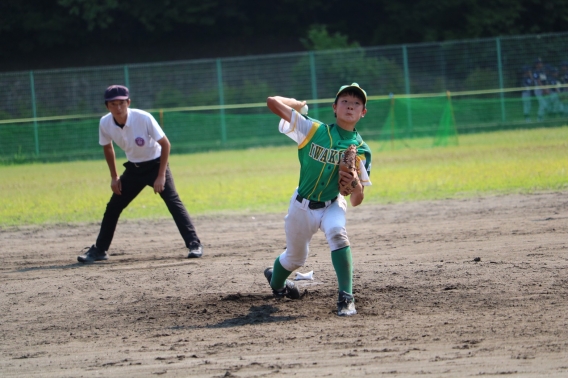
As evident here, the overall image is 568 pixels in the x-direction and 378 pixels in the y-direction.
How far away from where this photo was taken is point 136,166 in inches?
324

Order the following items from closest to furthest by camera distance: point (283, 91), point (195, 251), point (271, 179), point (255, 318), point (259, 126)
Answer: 1. point (255, 318)
2. point (195, 251)
3. point (271, 179)
4. point (259, 126)
5. point (283, 91)

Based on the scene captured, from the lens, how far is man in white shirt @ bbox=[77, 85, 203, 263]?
808cm

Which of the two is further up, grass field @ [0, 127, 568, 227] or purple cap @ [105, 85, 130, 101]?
purple cap @ [105, 85, 130, 101]

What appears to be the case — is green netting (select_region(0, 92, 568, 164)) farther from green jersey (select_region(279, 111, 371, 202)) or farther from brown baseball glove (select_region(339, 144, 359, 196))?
brown baseball glove (select_region(339, 144, 359, 196))

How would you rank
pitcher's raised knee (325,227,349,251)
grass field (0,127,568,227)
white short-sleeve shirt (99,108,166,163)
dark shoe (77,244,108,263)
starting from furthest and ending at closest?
grass field (0,127,568,227), dark shoe (77,244,108,263), white short-sleeve shirt (99,108,166,163), pitcher's raised knee (325,227,349,251)

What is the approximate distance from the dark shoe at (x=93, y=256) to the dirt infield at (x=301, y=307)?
0.17m

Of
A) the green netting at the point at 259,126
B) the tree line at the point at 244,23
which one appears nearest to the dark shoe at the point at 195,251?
the green netting at the point at 259,126

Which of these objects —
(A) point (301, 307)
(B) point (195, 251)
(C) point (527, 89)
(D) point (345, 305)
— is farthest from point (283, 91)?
(D) point (345, 305)

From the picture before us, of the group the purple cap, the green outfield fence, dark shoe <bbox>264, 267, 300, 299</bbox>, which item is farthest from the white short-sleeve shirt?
the green outfield fence

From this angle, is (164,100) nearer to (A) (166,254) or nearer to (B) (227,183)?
(B) (227,183)

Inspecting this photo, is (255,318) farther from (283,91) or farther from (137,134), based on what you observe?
(283,91)

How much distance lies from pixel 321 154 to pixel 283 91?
20.5m

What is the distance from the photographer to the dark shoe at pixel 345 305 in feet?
18.1

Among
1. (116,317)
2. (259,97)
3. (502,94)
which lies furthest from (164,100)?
(116,317)
